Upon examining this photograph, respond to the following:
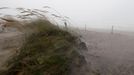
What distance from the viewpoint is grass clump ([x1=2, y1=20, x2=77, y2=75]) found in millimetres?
3154

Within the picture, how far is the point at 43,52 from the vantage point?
329cm

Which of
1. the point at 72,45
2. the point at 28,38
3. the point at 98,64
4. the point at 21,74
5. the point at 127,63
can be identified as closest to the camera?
the point at 21,74

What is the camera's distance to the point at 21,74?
3.12 metres

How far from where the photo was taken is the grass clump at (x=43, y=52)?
10.3 ft

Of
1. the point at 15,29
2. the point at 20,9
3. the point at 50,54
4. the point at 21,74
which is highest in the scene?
the point at 20,9

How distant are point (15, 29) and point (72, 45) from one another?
2.89 ft

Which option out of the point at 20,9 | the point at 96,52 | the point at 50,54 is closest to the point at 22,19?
the point at 20,9

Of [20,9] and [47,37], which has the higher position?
[20,9]

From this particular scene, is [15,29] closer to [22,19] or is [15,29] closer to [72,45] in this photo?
[22,19]

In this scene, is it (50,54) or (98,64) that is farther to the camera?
(98,64)

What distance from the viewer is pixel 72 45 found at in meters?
3.66

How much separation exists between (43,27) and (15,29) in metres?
0.46

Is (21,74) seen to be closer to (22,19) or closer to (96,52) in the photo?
(22,19)

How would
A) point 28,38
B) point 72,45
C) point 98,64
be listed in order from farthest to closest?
point 98,64 → point 72,45 → point 28,38
